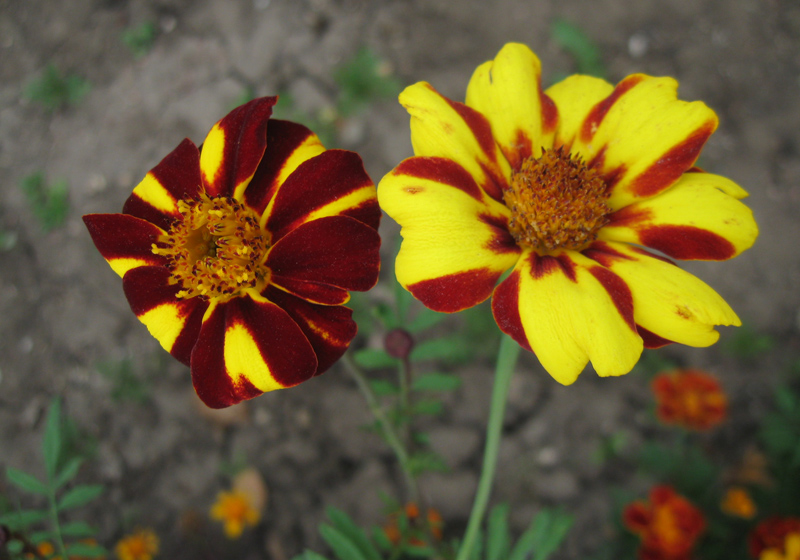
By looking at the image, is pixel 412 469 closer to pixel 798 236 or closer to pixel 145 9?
pixel 798 236

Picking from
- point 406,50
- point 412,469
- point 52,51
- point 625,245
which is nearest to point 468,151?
point 625,245

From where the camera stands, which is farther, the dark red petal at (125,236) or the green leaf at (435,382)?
the green leaf at (435,382)

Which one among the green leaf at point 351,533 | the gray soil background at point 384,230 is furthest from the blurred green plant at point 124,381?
the green leaf at point 351,533

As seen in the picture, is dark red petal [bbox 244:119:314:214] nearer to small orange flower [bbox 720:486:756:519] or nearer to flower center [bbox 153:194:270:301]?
flower center [bbox 153:194:270:301]

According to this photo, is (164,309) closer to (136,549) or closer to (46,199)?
(136,549)

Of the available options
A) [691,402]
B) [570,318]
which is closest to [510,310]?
[570,318]

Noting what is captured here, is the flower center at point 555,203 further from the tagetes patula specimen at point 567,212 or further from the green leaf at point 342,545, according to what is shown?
the green leaf at point 342,545
